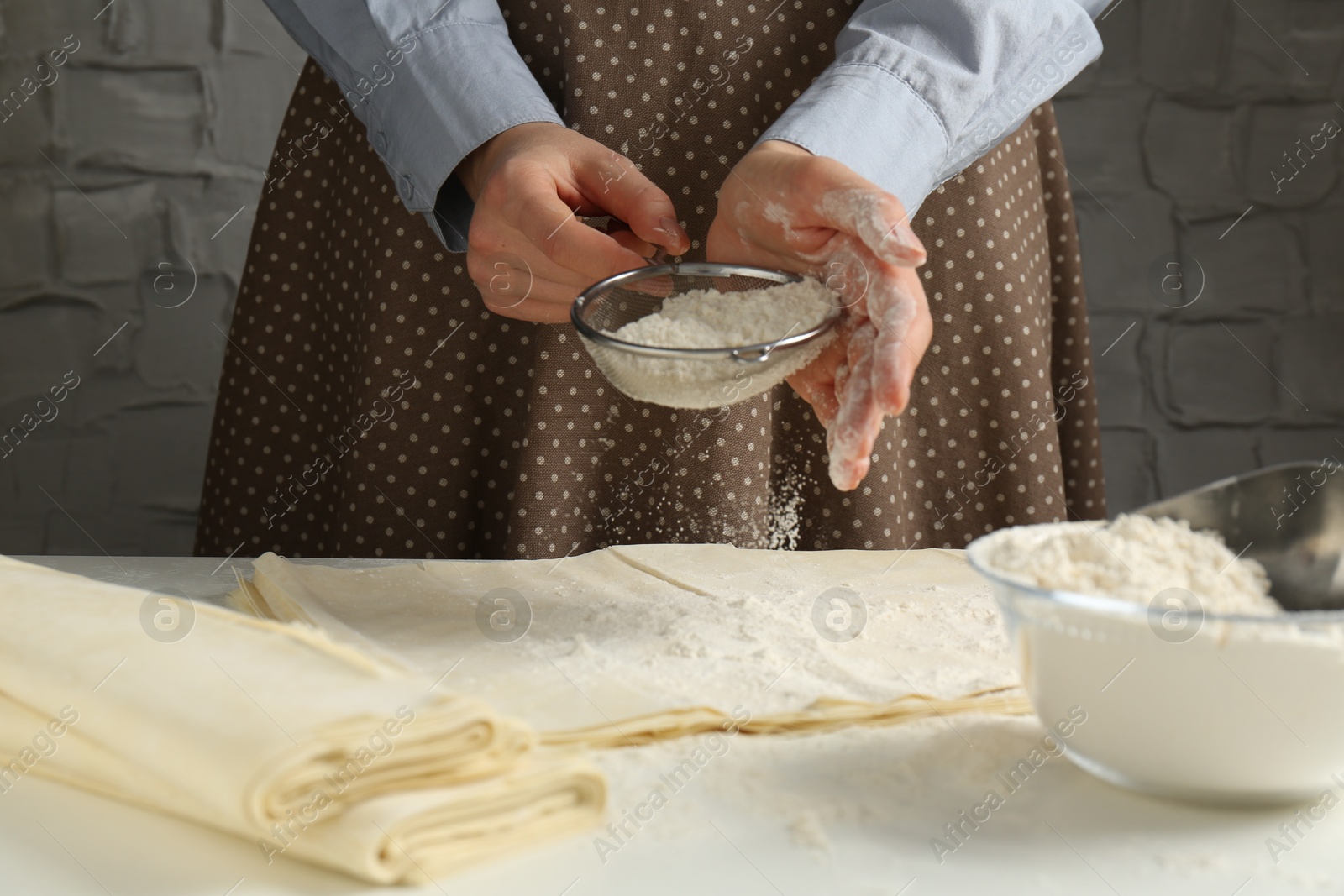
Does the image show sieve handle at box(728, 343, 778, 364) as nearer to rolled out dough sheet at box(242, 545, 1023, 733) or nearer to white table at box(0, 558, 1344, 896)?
rolled out dough sheet at box(242, 545, 1023, 733)

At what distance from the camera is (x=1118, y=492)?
1984mm

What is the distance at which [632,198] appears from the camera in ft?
2.58

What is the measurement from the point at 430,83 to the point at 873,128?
0.35 metres

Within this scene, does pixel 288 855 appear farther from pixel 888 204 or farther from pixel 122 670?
pixel 888 204

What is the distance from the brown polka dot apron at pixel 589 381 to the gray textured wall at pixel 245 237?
0.75 meters

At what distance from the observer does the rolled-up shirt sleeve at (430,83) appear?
0.88 m

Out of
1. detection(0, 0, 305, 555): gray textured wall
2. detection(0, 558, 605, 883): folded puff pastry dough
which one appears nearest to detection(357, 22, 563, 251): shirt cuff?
detection(0, 558, 605, 883): folded puff pastry dough

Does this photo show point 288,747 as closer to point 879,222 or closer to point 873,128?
point 879,222

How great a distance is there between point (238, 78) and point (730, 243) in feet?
4.11

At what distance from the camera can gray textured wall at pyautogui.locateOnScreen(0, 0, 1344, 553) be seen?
175 cm

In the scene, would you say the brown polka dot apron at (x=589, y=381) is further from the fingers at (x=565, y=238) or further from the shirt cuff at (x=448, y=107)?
the fingers at (x=565, y=238)

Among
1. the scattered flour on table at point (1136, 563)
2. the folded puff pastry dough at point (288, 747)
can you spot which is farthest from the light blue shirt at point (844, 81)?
the folded puff pastry dough at point (288, 747)

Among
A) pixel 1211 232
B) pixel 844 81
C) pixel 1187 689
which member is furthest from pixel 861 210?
pixel 1211 232

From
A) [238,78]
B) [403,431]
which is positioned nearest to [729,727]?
[403,431]
